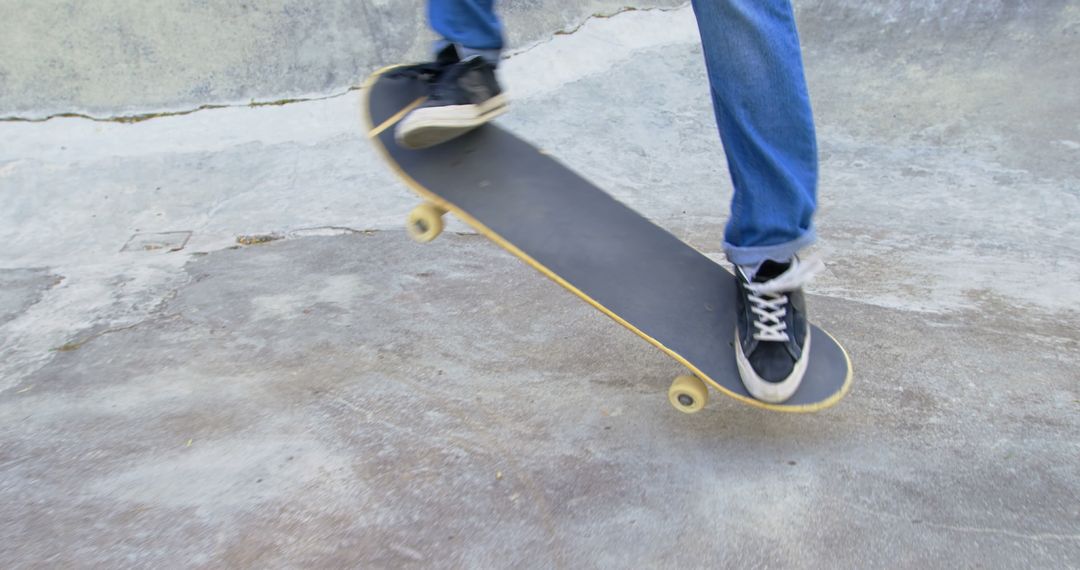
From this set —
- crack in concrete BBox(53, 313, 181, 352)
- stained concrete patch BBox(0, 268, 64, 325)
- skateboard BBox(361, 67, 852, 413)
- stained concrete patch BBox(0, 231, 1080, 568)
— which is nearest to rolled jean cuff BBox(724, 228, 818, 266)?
skateboard BBox(361, 67, 852, 413)

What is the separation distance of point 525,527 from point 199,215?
2.47 metres

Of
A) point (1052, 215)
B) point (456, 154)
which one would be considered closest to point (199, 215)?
point (456, 154)

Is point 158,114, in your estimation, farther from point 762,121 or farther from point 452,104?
point 762,121

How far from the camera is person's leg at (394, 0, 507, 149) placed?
5.35ft

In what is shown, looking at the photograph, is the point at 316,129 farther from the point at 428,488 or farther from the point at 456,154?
the point at 428,488

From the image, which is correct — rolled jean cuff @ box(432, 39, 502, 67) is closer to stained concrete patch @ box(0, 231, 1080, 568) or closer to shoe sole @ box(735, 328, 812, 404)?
stained concrete patch @ box(0, 231, 1080, 568)

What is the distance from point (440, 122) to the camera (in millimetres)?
1621

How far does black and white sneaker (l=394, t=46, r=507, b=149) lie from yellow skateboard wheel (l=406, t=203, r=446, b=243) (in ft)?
0.47

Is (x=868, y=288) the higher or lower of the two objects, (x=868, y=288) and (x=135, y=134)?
the lower

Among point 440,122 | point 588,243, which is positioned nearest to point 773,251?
point 588,243

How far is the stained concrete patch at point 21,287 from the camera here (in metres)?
2.39

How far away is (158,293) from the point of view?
2.43 m

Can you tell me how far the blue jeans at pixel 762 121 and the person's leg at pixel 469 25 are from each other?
54cm

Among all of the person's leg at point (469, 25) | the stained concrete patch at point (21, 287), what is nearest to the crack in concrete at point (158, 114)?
the stained concrete patch at point (21, 287)
